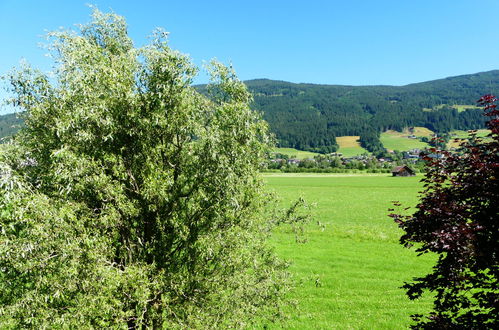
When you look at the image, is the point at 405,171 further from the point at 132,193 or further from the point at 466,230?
the point at 132,193

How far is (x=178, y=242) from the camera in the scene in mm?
9875

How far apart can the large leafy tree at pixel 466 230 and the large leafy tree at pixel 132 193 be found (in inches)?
186

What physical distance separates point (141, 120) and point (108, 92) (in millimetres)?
1151

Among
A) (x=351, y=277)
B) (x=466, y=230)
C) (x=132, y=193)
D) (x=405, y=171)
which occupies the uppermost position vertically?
(x=132, y=193)

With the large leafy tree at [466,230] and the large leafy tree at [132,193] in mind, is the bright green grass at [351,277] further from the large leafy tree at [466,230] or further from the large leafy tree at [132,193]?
the large leafy tree at [466,230]

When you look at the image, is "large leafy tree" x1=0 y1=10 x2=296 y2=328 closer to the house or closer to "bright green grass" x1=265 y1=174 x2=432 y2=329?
"bright green grass" x1=265 y1=174 x2=432 y2=329

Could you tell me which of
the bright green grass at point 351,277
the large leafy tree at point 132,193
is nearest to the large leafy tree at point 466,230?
the bright green grass at point 351,277

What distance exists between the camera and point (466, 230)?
6.56 meters

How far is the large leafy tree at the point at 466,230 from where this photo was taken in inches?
258

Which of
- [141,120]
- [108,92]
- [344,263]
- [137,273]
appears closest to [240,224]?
[137,273]

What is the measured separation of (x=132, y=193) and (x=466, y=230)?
28.0 feet

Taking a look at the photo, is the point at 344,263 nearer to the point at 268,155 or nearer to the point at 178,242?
the point at 268,155

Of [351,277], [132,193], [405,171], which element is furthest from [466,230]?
[405,171]

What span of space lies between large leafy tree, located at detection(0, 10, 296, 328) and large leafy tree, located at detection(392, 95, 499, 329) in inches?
186
